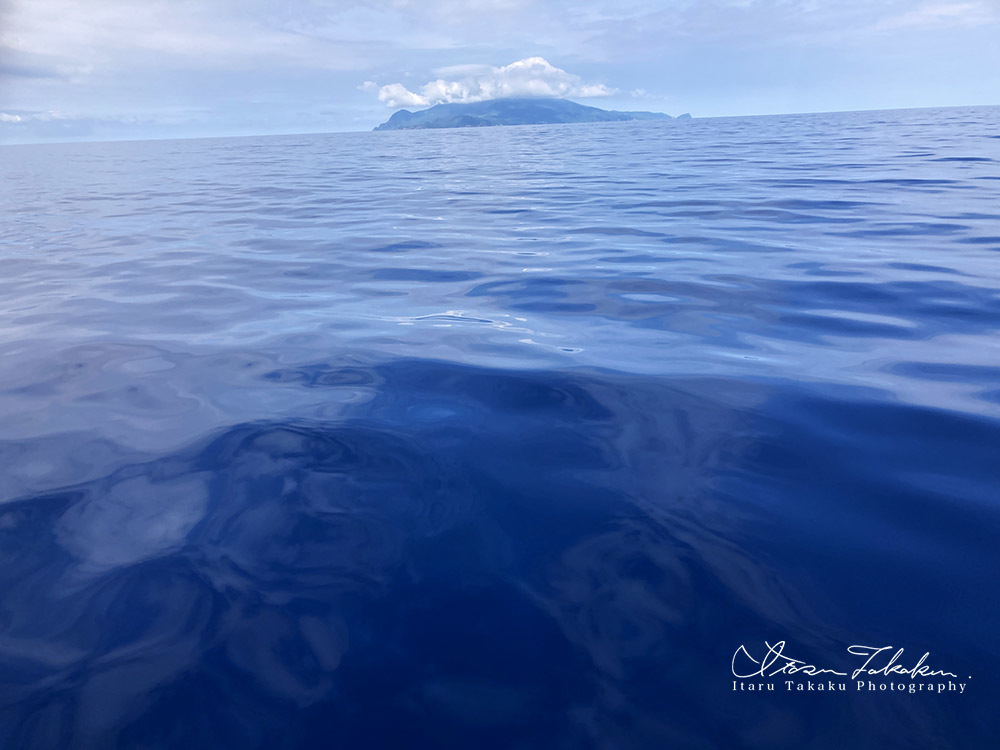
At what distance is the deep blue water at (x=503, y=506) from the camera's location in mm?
1966

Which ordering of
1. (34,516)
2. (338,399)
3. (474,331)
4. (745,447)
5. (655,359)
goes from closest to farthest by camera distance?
(34,516) < (745,447) < (338,399) < (655,359) < (474,331)

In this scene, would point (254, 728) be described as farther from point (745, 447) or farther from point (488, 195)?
point (488, 195)

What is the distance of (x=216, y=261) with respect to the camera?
9.04 metres

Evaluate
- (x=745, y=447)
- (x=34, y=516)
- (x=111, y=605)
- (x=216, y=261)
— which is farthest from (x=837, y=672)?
(x=216, y=261)

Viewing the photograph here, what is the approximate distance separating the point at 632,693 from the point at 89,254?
37.6 feet
